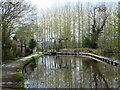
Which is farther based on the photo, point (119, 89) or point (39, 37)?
point (39, 37)

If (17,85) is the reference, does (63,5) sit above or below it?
above

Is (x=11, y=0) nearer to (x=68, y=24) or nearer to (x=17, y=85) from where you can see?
(x=17, y=85)

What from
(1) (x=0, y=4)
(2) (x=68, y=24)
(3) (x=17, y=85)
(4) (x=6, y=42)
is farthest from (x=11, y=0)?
(2) (x=68, y=24)

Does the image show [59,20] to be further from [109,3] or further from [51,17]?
[109,3]

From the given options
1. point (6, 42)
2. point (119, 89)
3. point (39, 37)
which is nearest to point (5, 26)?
point (6, 42)

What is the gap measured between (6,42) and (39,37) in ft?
92.0

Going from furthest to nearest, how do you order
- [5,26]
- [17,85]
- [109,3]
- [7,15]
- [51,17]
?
[51,17], [109,3], [7,15], [5,26], [17,85]

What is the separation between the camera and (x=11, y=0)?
58.6 feet

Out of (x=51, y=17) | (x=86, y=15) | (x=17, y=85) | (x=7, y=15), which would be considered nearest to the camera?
(x=17, y=85)

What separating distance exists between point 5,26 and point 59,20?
83.4 ft

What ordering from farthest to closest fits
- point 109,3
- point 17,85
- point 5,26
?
point 109,3 < point 5,26 < point 17,85

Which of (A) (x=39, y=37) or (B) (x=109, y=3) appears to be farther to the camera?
(A) (x=39, y=37)

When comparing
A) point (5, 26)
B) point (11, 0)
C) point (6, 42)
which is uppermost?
point (11, 0)

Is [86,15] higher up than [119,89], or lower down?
higher up
